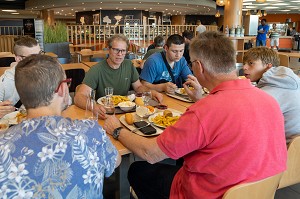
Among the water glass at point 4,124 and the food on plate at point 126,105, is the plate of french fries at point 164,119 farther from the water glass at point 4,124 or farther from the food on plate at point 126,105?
the water glass at point 4,124

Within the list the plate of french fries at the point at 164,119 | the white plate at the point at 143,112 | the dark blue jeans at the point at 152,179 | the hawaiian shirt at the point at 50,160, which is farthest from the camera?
the white plate at the point at 143,112

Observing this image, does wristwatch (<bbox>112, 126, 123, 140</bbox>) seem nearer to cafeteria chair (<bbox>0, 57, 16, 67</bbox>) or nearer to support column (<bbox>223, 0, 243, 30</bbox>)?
cafeteria chair (<bbox>0, 57, 16, 67</bbox>)

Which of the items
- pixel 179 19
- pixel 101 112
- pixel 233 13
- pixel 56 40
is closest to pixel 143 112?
pixel 101 112

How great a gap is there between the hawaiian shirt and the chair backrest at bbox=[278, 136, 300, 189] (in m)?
1.12

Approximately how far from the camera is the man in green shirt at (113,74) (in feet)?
8.90

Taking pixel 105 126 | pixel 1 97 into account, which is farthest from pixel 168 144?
pixel 1 97

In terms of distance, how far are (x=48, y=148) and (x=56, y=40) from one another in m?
7.31

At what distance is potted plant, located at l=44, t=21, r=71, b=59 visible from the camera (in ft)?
24.5

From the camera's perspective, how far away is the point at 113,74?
284 centimetres

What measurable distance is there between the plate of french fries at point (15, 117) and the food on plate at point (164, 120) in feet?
2.89

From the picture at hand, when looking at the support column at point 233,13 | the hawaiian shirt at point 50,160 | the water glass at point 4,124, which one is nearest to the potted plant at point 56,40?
the water glass at point 4,124

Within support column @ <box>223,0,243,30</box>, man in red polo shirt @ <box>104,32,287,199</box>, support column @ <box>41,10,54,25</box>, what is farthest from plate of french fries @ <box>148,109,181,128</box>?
support column @ <box>41,10,54,25</box>

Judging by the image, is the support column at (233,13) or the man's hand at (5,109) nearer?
the man's hand at (5,109)

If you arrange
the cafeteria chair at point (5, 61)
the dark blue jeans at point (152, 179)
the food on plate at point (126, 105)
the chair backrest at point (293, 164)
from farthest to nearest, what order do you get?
the cafeteria chair at point (5, 61) → the food on plate at point (126, 105) → the dark blue jeans at point (152, 179) → the chair backrest at point (293, 164)
